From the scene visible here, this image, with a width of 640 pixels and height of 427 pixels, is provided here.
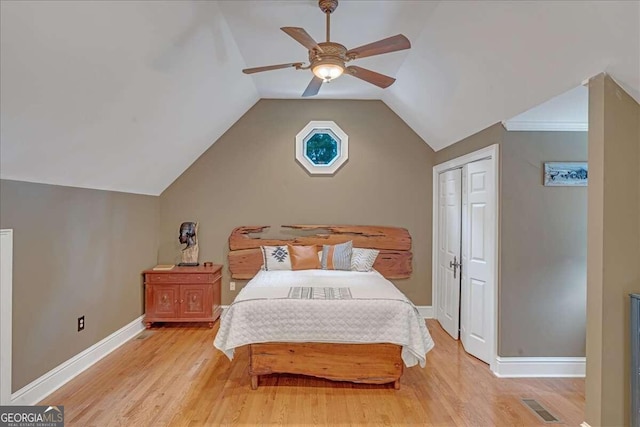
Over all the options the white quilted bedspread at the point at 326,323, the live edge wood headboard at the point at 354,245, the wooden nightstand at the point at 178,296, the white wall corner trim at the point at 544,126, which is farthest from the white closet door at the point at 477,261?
the wooden nightstand at the point at 178,296

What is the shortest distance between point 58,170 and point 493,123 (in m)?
3.71

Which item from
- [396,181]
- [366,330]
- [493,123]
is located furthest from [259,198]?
[493,123]

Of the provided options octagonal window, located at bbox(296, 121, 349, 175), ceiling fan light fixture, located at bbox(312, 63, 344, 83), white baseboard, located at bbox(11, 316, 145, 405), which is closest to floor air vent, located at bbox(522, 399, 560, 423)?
ceiling fan light fixture, located at bbox(312, 63, 344, 83)

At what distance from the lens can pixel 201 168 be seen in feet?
16.1

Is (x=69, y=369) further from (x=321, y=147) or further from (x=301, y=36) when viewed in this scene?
(x=321, y=147)

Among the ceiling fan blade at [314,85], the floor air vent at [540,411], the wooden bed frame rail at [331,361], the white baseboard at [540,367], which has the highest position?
the ceiling fan blade at [314,85]

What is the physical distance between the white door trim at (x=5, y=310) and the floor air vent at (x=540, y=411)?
3.71m

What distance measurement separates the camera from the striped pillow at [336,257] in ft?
14.2

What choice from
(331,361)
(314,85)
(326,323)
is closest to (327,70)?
(314,85)

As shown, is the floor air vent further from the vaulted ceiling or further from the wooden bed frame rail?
the vaulted ceiling

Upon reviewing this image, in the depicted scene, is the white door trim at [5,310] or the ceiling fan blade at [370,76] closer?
the white door trim at [5,310]

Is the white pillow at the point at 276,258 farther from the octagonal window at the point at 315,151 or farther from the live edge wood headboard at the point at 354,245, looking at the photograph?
the octagonal window at the point at 315,151

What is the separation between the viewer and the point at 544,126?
124 inches

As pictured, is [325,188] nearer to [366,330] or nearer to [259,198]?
[259,198]
